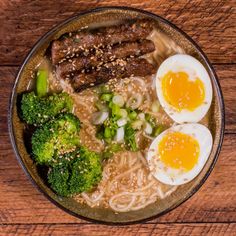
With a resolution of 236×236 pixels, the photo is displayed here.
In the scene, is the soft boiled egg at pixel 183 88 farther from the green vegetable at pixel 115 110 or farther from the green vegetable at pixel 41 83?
the green vegetable at pixel 41 83

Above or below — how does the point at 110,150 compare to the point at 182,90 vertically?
below

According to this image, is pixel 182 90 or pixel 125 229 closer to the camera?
pixel 182 90

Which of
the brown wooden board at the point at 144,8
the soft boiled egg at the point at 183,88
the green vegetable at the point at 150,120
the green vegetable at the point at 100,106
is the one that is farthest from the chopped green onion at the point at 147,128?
the brown wooden board at the point at 144,8

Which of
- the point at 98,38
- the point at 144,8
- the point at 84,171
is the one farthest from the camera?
the point at 144,8

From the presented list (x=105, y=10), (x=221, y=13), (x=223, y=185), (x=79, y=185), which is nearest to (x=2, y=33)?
(x=105, y=10)

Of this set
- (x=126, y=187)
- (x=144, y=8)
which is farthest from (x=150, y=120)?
(x=144, y=8)

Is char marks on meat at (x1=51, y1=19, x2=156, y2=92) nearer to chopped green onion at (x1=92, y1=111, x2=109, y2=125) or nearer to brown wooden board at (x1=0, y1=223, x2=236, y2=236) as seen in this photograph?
chopped green onion at (x1=92, y1=111, x2=109, y2=125)

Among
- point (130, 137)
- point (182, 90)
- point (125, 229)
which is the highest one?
point (182, 90)

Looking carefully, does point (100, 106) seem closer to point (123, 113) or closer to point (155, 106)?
point (123, 113)
